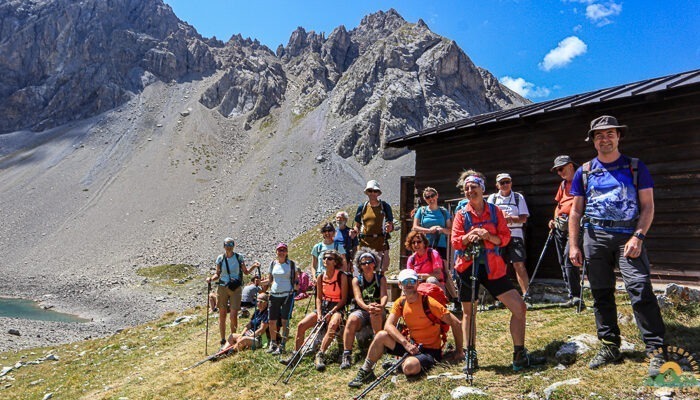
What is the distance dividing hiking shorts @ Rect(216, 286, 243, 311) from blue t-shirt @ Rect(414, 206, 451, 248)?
507cm

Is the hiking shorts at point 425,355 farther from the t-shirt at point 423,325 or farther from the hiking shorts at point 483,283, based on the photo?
the hiking shorts at point 483,283

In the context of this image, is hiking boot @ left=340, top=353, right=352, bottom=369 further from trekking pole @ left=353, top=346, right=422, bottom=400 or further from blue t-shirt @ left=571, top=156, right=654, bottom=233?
blue t-shirt @ left=571, top=156, right=654, bottom=233

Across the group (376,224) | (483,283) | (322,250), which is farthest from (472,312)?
(322,250)

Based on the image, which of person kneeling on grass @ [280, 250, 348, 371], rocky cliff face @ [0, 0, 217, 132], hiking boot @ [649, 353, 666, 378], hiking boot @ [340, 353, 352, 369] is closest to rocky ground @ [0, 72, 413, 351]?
rocky cliff face @ [0, 0, 217, 132]

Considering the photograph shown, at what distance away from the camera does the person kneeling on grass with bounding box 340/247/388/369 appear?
700cm

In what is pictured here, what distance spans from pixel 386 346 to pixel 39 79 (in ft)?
413

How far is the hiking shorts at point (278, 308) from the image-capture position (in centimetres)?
919

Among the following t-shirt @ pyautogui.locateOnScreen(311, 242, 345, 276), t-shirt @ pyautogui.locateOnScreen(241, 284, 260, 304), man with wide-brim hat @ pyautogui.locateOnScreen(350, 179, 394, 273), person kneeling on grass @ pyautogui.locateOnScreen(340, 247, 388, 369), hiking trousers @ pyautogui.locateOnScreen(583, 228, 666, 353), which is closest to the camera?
hiking trousers @ pyautogui.locateOnScreen(583, 228, 666, 353)

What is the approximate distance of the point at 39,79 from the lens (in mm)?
102438

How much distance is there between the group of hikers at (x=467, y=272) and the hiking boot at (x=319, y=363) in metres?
0.02

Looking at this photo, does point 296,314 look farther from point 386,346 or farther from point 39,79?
point 39,79

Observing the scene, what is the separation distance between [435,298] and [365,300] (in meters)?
1.71

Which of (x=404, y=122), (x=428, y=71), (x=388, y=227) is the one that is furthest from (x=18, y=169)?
(x=388, y=227)

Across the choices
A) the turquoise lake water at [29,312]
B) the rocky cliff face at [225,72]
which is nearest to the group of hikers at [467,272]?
the turquoise lake water at [29,312]
